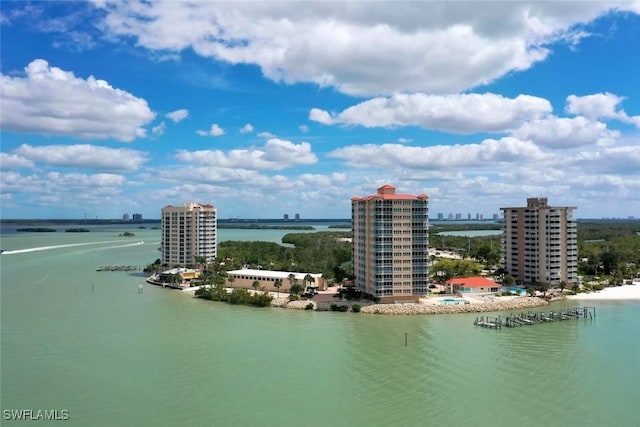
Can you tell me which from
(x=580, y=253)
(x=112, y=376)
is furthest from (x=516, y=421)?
(x=580, y=253)

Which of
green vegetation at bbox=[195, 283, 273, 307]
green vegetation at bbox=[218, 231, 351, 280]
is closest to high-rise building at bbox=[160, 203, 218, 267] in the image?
green vegetation at bbox=[218, 231, 351, 280]

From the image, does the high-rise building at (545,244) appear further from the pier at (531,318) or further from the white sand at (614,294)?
the pier at (531,318)

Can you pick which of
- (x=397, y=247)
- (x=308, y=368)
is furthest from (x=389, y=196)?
(x=308, y=368)

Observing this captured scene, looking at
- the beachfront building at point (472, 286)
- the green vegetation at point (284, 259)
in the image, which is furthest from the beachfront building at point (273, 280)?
the beachfront building at point (472, 286)

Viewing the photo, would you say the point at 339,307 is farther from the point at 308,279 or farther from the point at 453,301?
the point at 453,301

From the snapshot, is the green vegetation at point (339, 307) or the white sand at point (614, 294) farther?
the white sand at point (614, 294)

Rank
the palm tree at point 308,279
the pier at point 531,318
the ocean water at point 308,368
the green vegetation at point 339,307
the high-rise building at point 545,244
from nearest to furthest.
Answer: the ocean water at point 308,368
the pier at point 531,318
the green vegetation at point 339,307
the palm tree at point 308,279
the high-rise building at point 545,244

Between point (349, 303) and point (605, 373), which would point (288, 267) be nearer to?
point (349, 303)

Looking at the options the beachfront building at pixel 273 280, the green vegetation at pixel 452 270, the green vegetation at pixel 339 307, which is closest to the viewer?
the green vegetation at pixel 339 307
